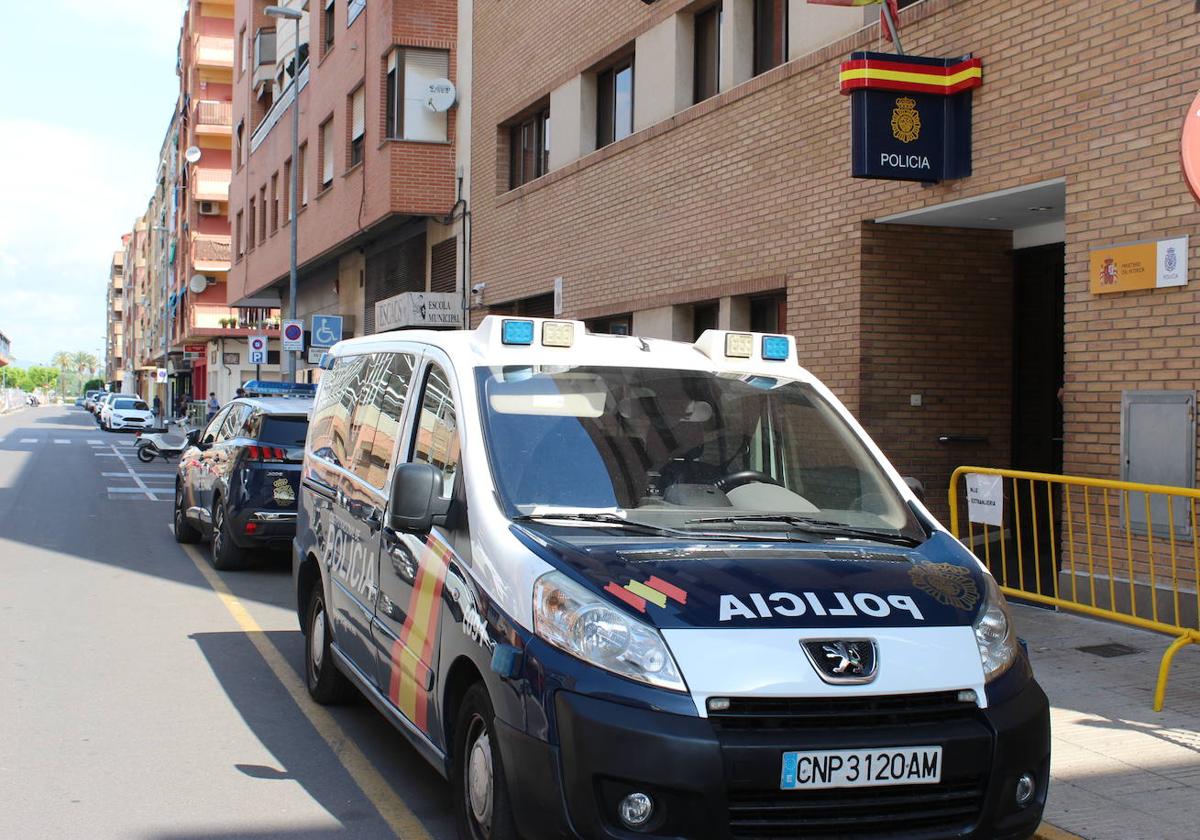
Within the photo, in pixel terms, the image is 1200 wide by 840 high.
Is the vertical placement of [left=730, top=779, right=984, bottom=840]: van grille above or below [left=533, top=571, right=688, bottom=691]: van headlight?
below

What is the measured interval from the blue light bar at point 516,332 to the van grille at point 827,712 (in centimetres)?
192

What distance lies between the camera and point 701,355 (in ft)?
17.5

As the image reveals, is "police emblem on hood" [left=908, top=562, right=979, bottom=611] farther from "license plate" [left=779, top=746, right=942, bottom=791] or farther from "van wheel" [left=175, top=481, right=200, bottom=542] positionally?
"van wheel" [left=175, top=481, right=200, bottom=542]

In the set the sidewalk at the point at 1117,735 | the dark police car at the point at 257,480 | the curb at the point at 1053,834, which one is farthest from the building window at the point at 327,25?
the curb at the point at 1053,834

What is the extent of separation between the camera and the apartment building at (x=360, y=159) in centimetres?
2378

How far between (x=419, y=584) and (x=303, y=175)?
30301 mm

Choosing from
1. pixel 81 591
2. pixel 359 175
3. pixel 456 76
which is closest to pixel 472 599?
pixel 81 591

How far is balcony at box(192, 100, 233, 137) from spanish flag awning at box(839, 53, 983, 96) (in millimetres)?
59381

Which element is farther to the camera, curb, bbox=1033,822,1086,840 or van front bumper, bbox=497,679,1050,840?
curb, bbox=1033,822,1086,840

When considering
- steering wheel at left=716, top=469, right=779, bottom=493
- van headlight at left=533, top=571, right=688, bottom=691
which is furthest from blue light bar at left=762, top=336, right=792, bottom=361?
van headlight at left=533, top=571, right=688, bottom=691

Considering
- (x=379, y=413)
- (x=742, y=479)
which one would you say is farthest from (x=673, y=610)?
(x=379, y=413)

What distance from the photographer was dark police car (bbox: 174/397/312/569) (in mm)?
11828

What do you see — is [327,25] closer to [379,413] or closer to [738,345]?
[379,413]

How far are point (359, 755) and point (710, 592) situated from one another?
268cm
